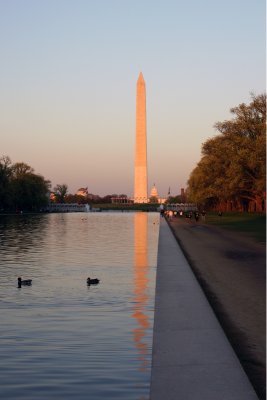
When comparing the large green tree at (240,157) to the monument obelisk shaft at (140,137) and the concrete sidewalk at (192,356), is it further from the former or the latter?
the monument obelisk shaft at (140,137)

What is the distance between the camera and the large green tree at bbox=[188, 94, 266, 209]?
69.8 metres

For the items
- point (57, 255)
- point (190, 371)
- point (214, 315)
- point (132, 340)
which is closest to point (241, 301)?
point (214, 315)

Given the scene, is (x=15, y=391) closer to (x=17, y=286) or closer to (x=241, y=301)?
(x=241, y=301)

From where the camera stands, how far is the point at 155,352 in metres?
8.91

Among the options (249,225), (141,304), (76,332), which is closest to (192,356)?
(76,332)

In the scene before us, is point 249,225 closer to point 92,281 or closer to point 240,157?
point 240,157

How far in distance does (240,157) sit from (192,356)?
6314 centimetres

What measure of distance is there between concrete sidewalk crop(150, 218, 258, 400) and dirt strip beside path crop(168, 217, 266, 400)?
0.73 feet

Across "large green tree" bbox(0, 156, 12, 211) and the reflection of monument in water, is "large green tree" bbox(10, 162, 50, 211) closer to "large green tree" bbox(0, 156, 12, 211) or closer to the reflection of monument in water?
"large green tree" bbox(0, 156, 12, 211)

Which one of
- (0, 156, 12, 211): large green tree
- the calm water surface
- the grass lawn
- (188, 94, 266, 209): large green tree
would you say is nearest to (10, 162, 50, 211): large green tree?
(0, 156, 12, 211): large green tree

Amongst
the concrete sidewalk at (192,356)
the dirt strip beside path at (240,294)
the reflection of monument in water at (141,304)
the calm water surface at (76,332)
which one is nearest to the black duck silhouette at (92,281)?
the calm water surface at (76,332)

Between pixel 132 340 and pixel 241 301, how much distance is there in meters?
4.23

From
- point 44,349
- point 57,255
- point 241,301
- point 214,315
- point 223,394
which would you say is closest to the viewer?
point 223,394

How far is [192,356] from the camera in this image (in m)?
8.60
